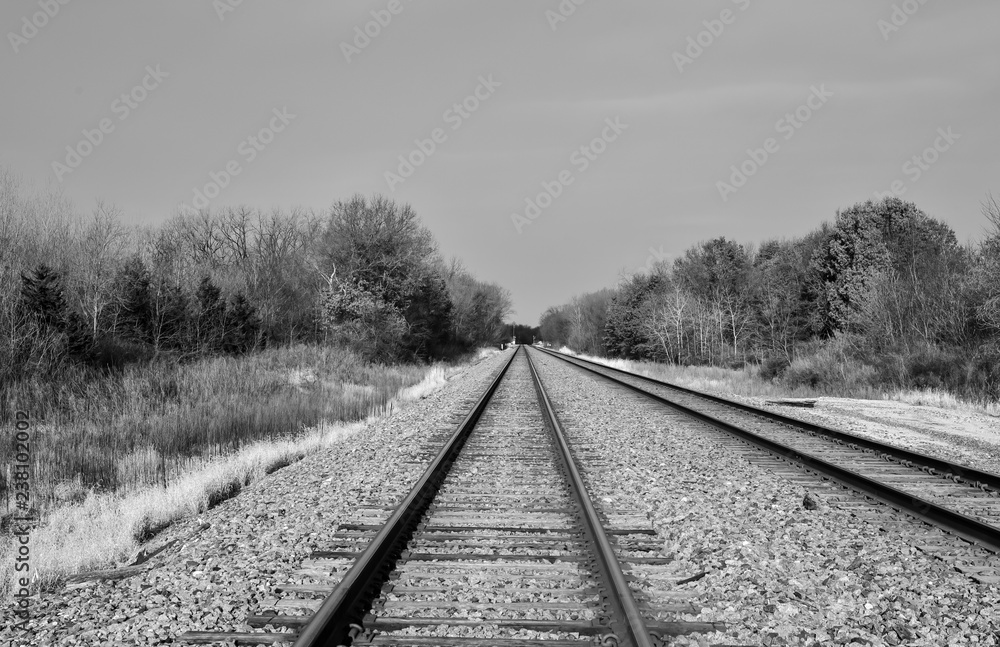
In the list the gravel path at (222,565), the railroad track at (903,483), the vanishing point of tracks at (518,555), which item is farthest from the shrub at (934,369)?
the gravel path at (222,565)


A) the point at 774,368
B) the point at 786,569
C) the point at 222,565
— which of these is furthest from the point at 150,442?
the point at 774,368

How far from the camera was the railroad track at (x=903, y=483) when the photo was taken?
4770 millimetres

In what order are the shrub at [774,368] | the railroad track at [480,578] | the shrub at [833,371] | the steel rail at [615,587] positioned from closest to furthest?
the steel rail at [615,587]
the railroad track at [480,578]
the shrub at [833,371]
the shrub at [774,368]

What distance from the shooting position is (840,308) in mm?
34812

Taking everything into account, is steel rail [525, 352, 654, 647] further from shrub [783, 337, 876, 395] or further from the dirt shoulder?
shrub [783, 337, 876, 395]

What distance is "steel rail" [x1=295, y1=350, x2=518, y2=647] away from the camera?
3.17 metres

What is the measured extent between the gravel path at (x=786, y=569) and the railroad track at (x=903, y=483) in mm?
242

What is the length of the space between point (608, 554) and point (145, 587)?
3.08m

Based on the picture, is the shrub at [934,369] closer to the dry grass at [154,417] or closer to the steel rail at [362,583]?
the dry grass at [154,417]

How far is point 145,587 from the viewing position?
4.17m

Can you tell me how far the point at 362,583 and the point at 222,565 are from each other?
1.33 m

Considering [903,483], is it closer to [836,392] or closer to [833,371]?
[836,392]

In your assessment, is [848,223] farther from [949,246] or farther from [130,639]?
[130,639]

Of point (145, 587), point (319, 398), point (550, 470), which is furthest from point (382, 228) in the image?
point (145, 587)
